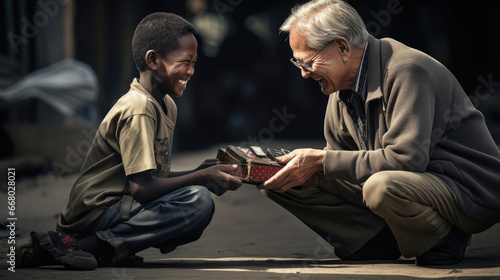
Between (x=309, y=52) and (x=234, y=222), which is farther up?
(x=309, y=52)

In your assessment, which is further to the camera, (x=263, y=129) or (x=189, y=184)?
(x=263, y=129)

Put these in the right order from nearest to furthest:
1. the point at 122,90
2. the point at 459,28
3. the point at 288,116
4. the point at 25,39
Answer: the point at 25,39
the point at 122,90
the point at 459,28
the point at 288,116

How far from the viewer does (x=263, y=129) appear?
13414 millimetres

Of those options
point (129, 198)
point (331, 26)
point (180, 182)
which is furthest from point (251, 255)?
point (331, 26)

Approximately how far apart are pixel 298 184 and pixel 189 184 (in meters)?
0.58

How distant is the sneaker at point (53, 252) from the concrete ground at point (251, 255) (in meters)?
0.05

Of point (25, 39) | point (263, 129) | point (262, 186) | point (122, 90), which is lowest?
point (263, 129)

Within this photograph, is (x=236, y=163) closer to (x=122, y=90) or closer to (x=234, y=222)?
(x=234, y=222)

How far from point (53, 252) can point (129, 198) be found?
437mm

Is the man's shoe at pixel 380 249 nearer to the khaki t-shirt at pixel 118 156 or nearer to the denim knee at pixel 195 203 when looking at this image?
the denim knee at pixel 195 203

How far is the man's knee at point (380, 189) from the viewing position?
10.7ft

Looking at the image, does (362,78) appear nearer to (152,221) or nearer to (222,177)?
(222,177)

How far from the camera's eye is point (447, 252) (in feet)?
11.2

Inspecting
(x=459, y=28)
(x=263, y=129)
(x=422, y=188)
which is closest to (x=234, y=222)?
(x=422, y=188)
